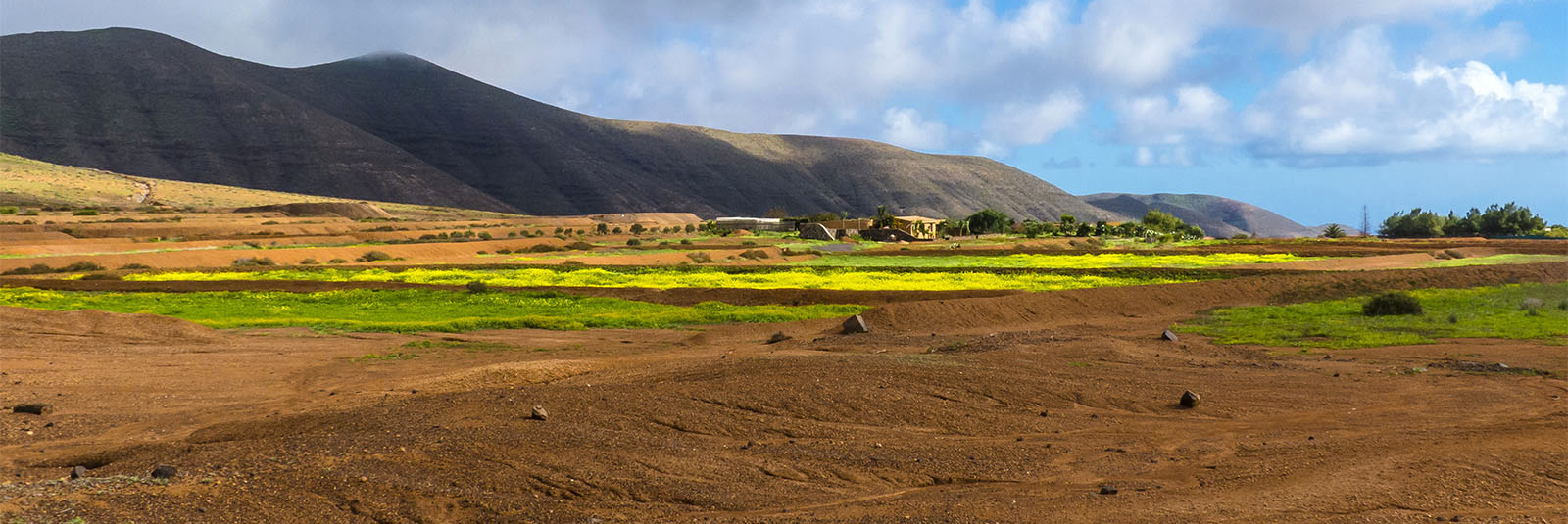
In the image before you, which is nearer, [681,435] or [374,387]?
[681,435]

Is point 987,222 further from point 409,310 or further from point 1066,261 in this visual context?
point 409,310

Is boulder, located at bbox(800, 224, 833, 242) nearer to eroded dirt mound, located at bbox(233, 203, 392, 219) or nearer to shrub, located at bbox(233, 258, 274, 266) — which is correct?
eroded dirt mound, located at bbox(233, 203, 392, 219)

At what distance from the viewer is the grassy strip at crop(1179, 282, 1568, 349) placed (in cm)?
2158

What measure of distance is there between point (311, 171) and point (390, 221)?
5864 cm

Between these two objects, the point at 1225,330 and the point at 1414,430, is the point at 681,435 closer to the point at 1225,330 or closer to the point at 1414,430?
the point at 1414,430

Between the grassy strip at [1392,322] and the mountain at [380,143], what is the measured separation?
441 feet

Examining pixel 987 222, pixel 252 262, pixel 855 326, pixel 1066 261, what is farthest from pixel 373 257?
pixel 987 222

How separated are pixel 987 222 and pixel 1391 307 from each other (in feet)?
289

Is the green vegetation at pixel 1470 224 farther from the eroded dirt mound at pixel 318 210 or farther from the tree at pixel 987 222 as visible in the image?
the eroded dirt mound at pixel 318 210

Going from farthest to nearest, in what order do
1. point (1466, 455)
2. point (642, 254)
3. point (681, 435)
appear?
point (642, 254) < point (681, 435) < point (1466, 455)

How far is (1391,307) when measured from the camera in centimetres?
2625

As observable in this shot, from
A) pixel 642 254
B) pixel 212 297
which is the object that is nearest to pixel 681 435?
pixel 212 297

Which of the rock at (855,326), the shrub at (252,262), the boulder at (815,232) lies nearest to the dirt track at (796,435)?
the rock at (855,326)

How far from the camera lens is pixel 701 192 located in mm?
172250
